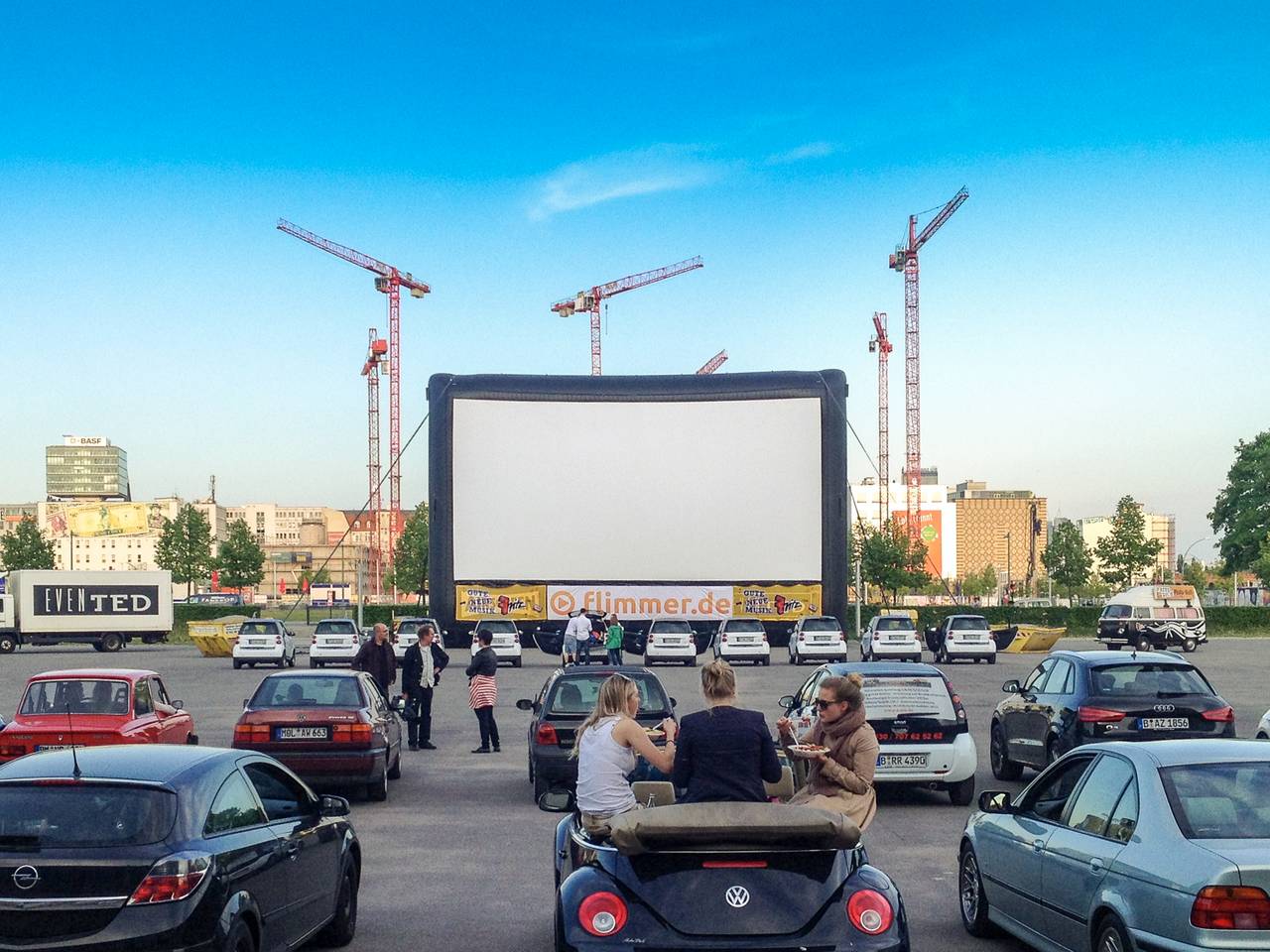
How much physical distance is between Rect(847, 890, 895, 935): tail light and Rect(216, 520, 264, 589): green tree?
346ft

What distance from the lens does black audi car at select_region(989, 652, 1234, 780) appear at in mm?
15031

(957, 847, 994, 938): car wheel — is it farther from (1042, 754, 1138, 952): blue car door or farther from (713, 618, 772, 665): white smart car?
(713, 618, 772, 665): white smart car

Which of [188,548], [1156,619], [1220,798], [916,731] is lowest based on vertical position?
[1156,619]

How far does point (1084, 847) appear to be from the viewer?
7.38 meters

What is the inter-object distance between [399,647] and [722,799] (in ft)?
132

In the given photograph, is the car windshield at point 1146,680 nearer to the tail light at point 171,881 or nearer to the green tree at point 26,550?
the tail light at point 171,881

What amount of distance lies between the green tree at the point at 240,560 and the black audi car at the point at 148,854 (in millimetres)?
102950

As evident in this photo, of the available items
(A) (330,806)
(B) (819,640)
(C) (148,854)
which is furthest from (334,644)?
(C) (148,854)

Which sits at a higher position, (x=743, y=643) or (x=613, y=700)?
(x=613, y=700)

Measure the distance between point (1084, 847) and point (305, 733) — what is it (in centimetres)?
995

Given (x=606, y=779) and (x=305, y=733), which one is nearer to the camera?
(x=606, y=779)

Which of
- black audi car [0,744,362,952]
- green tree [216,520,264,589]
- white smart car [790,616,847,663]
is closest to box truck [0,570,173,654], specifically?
white smart car [790,616,847,663]

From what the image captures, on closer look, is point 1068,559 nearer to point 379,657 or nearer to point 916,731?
point 379,657

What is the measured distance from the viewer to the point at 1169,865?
6.48 meters
